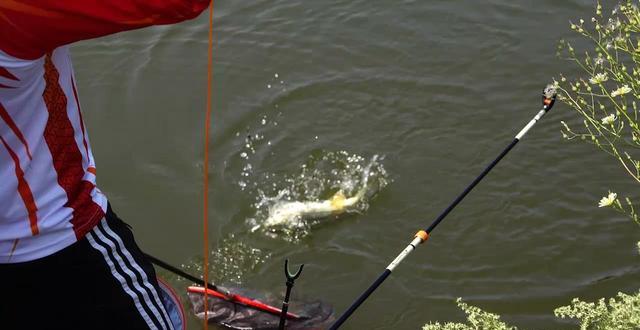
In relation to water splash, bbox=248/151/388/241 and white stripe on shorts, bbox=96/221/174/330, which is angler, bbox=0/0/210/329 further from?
water splash, bbox=248/151/388/241

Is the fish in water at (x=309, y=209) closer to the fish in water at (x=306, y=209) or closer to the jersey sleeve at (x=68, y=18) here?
the fish in water at (x=306, y=209)

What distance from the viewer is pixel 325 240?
544cm

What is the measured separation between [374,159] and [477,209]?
92cm

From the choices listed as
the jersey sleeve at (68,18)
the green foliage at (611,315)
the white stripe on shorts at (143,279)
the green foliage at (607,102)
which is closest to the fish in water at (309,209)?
the green foliage at (607,102)

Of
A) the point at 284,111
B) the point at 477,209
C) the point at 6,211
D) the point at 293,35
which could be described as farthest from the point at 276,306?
the point at 293,35

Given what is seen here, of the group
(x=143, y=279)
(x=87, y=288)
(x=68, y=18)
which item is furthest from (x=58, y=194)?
(x=68, y=18)

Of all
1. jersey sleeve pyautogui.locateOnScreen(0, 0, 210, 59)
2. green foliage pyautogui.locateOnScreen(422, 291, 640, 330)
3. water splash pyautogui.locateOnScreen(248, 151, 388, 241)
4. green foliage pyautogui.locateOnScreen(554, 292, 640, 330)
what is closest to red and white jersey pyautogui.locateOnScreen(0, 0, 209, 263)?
jersey sleeve pyautogui.locateOnScreen(0, 0, 210, 59)

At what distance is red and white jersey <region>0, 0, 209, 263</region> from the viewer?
180cm

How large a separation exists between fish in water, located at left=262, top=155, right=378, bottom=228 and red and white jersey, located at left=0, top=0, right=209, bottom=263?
3202 millimetres

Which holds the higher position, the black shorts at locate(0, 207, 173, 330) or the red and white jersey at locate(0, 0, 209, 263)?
the red and white jersey at locate(0, 0, 209, 263)

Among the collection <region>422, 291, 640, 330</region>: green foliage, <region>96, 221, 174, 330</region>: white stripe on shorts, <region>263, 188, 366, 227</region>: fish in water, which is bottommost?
<region>263, 188, 366, 227</region>: fish in water

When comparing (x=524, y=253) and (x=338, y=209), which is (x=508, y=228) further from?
(x=338, y=209)

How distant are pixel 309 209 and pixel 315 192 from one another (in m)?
0.27

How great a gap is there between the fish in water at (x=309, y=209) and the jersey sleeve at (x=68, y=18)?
12.0 feet
